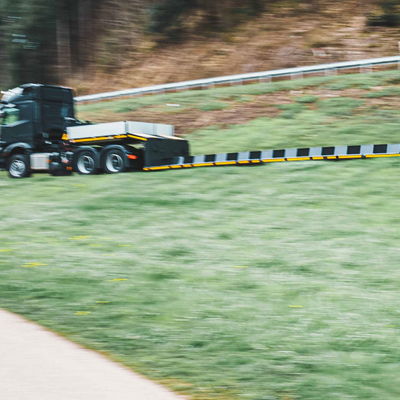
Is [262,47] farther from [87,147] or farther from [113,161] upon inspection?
[113,161]

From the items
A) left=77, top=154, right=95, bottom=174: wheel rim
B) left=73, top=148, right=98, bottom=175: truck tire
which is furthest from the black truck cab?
left=77, top=154, right=95, bottom=174: wheel rim

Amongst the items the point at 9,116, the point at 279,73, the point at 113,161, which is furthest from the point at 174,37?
the point at 113,161

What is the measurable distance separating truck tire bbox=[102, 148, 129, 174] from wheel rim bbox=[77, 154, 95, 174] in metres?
0.41

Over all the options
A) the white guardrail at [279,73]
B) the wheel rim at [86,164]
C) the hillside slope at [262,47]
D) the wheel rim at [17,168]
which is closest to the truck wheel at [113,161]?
the wheel rim at [86,164]

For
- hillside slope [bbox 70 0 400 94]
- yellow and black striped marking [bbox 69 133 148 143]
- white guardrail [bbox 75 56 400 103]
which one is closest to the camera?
yellow and black striped marking [bbox 69 133 148 143]

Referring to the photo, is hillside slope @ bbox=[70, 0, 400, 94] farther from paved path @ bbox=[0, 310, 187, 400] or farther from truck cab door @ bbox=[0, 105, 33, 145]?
paved path @ bbox=[0, 310, 187, 400]

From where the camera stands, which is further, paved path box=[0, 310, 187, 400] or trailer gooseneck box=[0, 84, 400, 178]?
trailer gooseneck box=[0, 84, 400, 178]

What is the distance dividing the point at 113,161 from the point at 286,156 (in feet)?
15.4

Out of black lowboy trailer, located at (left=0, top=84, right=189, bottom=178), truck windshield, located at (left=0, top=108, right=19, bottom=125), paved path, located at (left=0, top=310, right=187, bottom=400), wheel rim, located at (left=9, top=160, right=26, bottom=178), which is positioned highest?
truck windshield, located at (left=0, top=108, right=19, bottom=125)

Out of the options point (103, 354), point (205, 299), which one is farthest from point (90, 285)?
point (103, 354)

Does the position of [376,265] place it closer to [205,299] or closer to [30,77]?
[205,299]

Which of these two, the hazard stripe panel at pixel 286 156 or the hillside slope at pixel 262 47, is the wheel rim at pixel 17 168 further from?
the hillside slope at pixel 262 47

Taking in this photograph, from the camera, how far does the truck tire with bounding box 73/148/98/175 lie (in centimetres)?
1748

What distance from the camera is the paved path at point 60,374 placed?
448 cm
